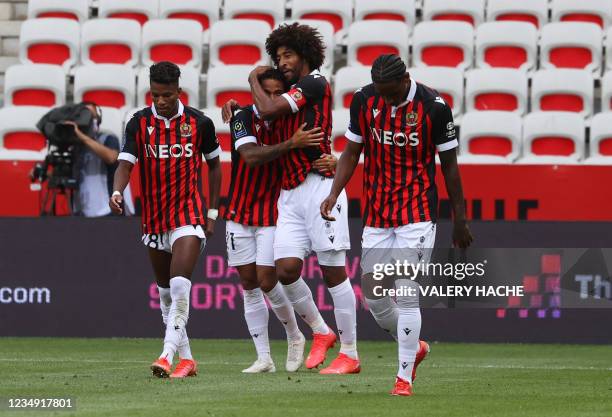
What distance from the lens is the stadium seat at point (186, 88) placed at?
52.4 feet

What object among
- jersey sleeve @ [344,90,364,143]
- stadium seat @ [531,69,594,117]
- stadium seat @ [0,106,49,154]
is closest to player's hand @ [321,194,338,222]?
jersey sleeve @ [344,90,364,143]

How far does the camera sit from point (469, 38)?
657 inches

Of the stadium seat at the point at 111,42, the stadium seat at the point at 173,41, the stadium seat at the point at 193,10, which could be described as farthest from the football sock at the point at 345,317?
the stadium seat at the point at 193,10

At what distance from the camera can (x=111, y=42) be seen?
55.6ft

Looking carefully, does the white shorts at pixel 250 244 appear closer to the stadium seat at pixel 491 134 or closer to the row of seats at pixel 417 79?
the stadium seat at pixel 491 134

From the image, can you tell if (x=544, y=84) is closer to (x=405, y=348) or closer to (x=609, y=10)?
(x=609, y=10)

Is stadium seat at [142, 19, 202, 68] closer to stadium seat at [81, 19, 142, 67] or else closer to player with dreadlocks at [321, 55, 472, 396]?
stadium seat at [81, 19, 142, 67]

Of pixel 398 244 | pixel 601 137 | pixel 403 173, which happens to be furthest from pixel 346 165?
pixel 601 137

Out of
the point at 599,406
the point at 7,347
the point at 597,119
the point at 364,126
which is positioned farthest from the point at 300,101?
the point at 597,119

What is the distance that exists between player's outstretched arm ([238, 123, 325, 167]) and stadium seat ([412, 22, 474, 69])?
7959mm

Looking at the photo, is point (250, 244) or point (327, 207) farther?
point (250, 244)

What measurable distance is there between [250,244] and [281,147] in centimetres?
80

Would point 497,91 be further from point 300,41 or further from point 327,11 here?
point 300,41

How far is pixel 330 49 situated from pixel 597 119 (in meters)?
3.39
